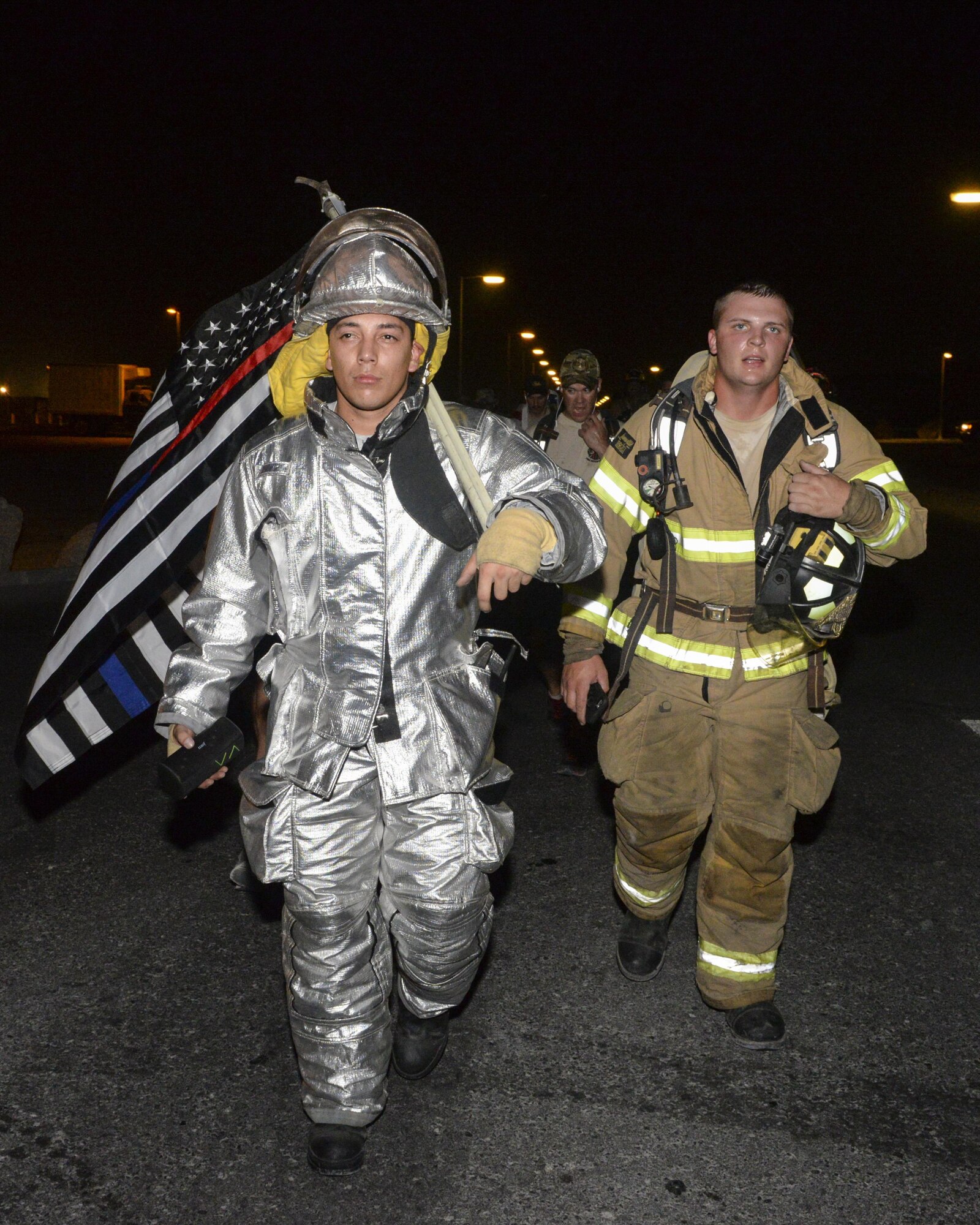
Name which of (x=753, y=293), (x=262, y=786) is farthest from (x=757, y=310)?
(x=262, y=786)

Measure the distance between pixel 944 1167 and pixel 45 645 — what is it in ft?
23.5

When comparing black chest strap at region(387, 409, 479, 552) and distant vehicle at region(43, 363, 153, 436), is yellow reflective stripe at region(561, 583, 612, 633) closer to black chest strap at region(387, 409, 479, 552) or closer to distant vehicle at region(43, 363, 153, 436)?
black chest strap at region(387, 409, 479, 552)

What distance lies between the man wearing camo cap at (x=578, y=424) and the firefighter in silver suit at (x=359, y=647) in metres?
4.02

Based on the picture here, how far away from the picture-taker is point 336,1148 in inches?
122

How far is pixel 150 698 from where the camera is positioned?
446 centimetres

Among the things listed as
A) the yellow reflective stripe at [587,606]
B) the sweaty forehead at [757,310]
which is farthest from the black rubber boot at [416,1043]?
the sweaty forehead at [757,310]

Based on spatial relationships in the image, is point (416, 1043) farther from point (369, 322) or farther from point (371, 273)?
point (371, 273)

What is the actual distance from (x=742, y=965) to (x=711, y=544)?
1.28 metres

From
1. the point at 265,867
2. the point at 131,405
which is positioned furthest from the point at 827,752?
the point at 131,405

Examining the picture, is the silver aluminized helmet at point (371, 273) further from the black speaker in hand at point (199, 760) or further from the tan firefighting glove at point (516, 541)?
the black speaker in hand at point (199, 760)

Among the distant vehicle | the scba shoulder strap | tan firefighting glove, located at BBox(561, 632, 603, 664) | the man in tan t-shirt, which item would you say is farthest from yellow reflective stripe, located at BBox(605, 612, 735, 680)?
the distant vehicle

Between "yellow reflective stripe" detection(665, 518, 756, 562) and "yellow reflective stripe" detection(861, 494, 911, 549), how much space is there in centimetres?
34

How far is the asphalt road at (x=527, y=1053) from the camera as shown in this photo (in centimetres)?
303

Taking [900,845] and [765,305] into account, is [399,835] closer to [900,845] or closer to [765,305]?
[765,305]
